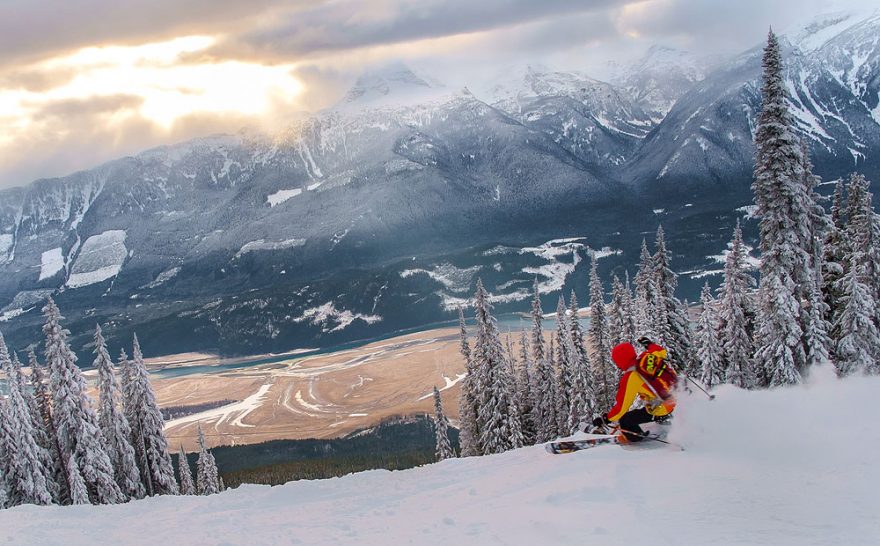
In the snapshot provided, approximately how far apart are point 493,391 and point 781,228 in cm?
2545

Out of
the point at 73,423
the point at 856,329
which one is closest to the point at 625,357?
the point at 856,329

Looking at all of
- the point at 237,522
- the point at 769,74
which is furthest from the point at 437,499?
the point at 769,74

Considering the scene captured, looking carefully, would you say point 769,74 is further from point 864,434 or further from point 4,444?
point 4,444

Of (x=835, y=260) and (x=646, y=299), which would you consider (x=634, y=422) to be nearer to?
(x=835, y=260)

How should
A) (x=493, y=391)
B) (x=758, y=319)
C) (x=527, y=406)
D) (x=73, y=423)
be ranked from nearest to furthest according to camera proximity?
(x=758, y=319) → (x=73, y=423) → (x=493, y=391) → (x=527, y=406)

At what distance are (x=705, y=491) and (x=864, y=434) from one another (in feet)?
13.2

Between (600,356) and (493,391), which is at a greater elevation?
(600,356)

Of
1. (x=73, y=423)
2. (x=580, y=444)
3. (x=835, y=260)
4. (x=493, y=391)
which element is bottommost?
(x=493, y=391)

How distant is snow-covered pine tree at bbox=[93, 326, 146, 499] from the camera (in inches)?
1730

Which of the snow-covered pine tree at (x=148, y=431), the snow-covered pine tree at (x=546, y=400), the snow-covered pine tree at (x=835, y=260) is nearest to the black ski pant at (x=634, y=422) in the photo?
the snow-covered pine tree at (x=835, y=260)

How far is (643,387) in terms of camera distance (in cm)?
1473

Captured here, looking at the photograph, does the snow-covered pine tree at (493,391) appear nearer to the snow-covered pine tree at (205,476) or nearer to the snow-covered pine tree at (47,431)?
the snow-covered pine tree at (47,431)

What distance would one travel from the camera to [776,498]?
35.4 feet

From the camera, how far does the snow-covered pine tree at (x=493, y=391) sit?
A: 4831cm
